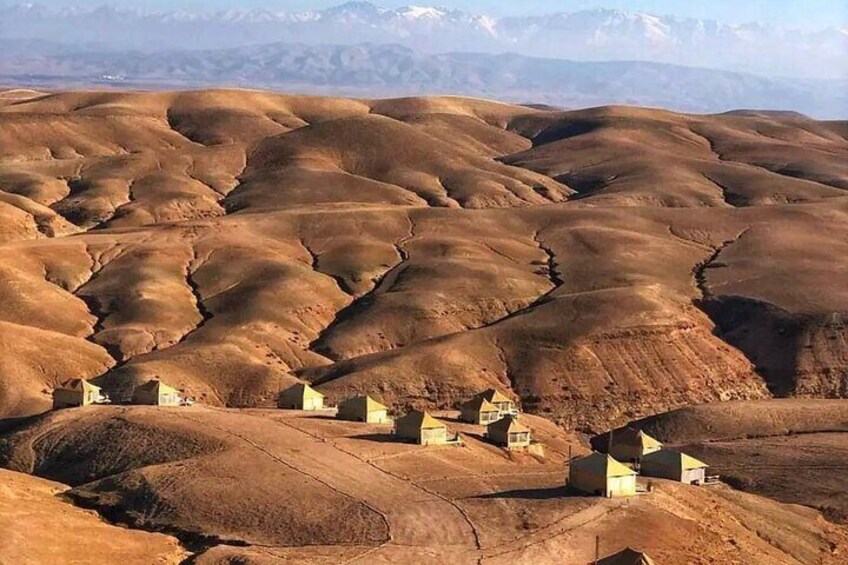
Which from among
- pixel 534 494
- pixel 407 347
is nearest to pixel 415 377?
pixel 407 347

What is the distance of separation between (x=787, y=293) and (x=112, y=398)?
226ft

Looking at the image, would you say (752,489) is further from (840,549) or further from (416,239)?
(416,239)

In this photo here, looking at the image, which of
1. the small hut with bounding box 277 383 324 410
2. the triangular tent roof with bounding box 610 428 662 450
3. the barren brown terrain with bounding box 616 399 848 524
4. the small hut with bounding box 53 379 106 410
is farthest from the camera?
the small hut with bounding box 277 383 324 410

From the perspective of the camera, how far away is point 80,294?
125 metres

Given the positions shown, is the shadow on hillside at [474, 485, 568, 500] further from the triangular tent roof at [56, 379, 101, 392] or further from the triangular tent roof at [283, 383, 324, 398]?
the triangular tent roof at [56, 379, 101, 392]

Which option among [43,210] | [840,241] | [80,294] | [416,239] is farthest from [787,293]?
[43,210]

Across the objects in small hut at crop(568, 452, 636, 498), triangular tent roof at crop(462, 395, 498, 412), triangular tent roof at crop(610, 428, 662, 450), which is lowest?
triangular tent roof at crop(462, 395, 498, 412)

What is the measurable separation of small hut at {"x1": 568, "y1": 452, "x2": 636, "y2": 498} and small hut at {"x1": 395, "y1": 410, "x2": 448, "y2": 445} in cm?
1261

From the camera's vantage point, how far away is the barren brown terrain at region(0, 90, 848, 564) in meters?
60.5

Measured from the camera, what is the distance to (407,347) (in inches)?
4281

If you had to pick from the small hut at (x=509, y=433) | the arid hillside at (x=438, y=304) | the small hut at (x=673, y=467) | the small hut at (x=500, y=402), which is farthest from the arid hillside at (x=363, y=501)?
the arid hillside at (x=438, y=304)

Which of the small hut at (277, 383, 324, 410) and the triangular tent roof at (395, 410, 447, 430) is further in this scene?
the small hut at (277, 383, 324, 410)

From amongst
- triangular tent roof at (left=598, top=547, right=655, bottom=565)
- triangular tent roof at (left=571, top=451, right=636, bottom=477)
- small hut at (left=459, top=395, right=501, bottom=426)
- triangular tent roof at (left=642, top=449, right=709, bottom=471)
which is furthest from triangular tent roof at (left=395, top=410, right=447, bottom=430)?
triangular tent roof at (left=598, top=547, right=655, bottom=565)

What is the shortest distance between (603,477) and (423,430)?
14949 mm
